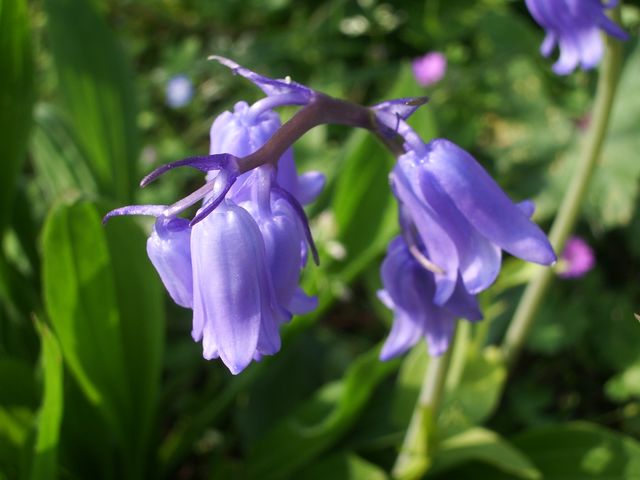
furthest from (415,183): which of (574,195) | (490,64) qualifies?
(490,64)

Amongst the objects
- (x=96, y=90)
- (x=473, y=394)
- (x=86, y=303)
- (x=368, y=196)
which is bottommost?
(x=473, y=394)

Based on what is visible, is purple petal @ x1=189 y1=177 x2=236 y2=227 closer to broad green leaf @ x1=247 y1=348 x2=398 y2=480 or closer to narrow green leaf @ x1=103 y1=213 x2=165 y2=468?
narrow green leaf @ x1=103 y1=213 x2=165 y2=468

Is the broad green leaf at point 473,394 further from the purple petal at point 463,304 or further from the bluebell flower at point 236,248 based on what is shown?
the bluebell flower at point 236,248

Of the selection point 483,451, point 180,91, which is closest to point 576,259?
point 483,451

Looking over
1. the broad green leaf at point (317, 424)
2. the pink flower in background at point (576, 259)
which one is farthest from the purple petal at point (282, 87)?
the pink flower in background at point (576, 259)

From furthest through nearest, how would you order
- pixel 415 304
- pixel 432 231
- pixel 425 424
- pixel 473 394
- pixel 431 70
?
pixel 431 70 → pixel 473 394 → pixel 425 424 → pixel 415 304 → pixel 432 231

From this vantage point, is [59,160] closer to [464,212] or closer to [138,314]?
A: [138,314]
